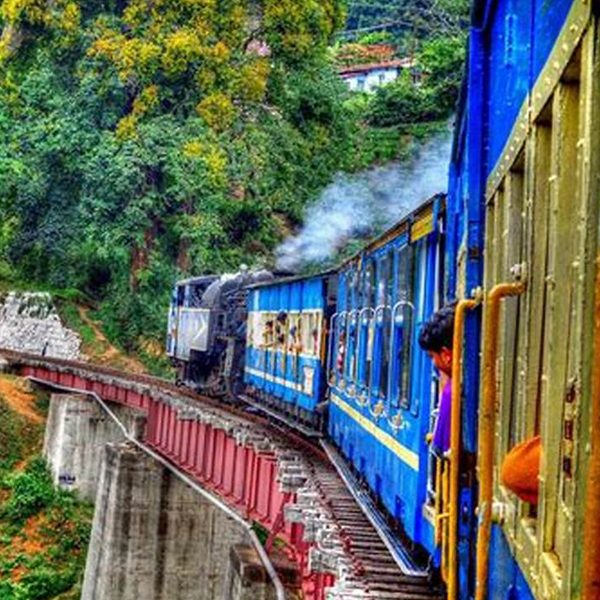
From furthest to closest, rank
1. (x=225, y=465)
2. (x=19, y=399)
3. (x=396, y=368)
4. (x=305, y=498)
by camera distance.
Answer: (x=19, y=399) < (x=225, y=465) < (x=305, y=498) < (x=396, y=368)

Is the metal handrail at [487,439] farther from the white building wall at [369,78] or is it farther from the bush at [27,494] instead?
the white building wall at [369,78]

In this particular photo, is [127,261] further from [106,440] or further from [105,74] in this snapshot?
[106,440]

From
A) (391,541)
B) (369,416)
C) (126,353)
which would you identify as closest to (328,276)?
(369,416)

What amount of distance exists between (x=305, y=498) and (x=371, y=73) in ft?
185

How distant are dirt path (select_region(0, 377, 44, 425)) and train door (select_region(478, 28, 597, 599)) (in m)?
30.9

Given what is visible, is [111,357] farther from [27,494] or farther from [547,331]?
[547,331]

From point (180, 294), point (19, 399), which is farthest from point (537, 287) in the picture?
point (19, 399)

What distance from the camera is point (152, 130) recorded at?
36.2 meters

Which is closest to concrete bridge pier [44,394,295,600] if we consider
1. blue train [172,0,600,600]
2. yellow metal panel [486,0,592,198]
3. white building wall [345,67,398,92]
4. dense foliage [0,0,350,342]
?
dense foliage [0,0,350,342]

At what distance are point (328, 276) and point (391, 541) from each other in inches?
280

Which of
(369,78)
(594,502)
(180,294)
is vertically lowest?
(594,502)

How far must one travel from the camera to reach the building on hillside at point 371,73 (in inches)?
2564

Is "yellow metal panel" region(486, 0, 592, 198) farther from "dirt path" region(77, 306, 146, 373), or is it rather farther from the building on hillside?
the building on hillside

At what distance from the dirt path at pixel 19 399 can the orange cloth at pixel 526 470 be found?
3178 centimetres
